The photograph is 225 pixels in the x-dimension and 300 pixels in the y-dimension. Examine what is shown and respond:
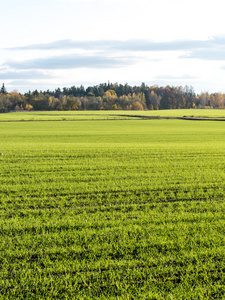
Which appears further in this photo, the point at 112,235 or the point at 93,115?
the point at 93,115

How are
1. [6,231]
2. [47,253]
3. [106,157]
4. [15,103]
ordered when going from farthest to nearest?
1. [15,103]
2. [106,157]
3. [6,231]
4. [47,253]

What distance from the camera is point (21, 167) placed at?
1678 cm

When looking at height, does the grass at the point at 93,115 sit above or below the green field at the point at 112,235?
above

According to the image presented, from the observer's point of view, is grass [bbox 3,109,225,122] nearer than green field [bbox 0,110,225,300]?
No

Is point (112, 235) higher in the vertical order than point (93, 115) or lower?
lower

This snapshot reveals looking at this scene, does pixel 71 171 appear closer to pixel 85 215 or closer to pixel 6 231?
pixel 85 215

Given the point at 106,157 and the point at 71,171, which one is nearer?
the point at 71,171

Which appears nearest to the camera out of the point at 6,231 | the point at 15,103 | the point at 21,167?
the point at 6,231

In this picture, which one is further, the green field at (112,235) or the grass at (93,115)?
the grass at (93,115)

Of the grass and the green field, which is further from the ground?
the grass

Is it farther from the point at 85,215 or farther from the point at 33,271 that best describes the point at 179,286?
the point at 85,215

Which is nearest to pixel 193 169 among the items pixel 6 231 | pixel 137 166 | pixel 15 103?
pixel 137 166

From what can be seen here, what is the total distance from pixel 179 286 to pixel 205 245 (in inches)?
71.5

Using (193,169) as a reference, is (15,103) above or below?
above
